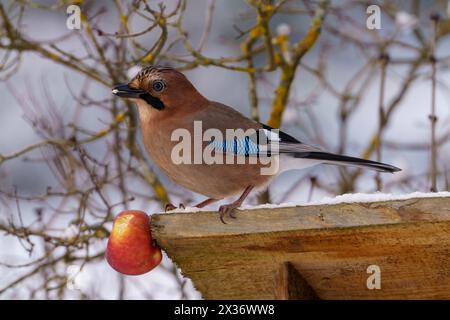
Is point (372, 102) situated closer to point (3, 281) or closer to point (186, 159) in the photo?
point (3, 281)

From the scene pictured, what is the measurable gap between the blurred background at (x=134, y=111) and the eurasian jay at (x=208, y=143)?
15.0 inches

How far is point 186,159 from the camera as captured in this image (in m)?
2.90

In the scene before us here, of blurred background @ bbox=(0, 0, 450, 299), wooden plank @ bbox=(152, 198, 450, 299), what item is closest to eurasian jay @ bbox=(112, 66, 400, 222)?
wooden plank @ bbox=(152, 198, 450, 299)

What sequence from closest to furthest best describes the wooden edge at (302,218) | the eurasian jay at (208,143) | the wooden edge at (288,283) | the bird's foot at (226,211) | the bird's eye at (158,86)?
the wooden edge at (302,218), the bird's foot at (226,211), the wooden edge at (288,283), the eurasian jay at (208,143), the bird's eye at (158,86)

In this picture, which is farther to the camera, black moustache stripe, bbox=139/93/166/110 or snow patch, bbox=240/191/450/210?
black moustache stripe, bbox=139/93/166/110

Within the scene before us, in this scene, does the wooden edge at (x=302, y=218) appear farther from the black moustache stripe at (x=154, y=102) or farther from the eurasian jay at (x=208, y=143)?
the black moustache stripe at (x=154, y=102)

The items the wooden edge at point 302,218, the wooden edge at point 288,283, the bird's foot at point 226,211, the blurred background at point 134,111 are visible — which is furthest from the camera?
the blurred background at point 134,111

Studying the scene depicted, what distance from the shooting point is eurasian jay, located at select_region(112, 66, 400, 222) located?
2.90 meters

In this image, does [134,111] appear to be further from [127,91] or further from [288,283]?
[288,283]

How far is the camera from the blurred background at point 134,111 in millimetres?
3764

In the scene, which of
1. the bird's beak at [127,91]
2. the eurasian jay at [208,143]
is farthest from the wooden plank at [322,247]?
the bird's beak at [127,91]

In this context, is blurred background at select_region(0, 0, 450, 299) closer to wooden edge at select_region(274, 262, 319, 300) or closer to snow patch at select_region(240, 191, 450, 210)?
wooden edge at select_region(274, 262, 319, 300)

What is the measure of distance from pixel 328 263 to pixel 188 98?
730 millimetres

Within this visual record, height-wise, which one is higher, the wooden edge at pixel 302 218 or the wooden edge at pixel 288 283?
the wooden edge at pixel 302 218
